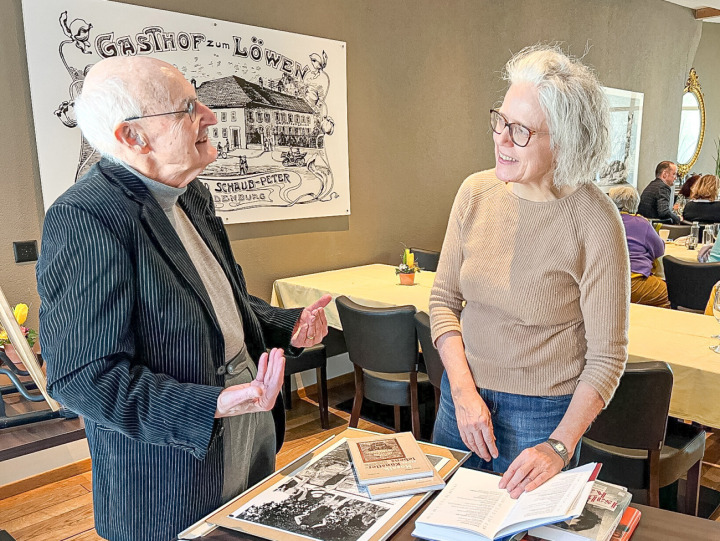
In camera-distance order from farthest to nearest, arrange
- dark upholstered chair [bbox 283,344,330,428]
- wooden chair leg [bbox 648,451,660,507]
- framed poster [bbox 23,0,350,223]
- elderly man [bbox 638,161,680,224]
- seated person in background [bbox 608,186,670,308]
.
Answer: elderly man [bbox 638,161,680,224], seated person in background [bbox 608,186,670,308], dark upholstered chair [bbox 283,344,330,428], framed poster [bbox 23,0,350,223], wooden chair leg [bbox 648,451,660,507]

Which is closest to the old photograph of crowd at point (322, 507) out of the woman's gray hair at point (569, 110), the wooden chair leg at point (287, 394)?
the woman's gray hair at point (569, 110)

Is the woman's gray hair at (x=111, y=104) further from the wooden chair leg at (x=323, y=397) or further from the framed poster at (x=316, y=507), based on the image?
the wooden chair leg at (x=323, y=397)

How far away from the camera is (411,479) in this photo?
113cm

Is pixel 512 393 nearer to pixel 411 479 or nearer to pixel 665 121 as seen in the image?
pixel 411 479

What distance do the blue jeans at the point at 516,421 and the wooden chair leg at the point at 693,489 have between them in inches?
41.9

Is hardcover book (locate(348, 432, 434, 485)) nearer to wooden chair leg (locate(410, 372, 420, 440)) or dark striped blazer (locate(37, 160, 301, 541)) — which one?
dark striped blazer (locate(37, 160, 301, 541))

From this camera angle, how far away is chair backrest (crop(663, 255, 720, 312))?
138 inches

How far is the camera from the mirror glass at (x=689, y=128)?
819 centimetres

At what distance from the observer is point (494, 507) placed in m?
1.04

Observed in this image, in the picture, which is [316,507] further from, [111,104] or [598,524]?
[111,104]

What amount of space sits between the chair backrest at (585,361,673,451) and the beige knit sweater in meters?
0.61

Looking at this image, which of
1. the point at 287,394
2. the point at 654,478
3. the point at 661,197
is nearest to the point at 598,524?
the point at 654,478

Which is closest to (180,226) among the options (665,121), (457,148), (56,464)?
(56,464)

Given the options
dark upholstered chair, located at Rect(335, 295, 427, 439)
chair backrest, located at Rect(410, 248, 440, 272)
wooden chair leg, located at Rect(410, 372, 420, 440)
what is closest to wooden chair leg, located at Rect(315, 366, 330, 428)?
dark upholstered chair, located at Rect(335, 295, 427, 439)
